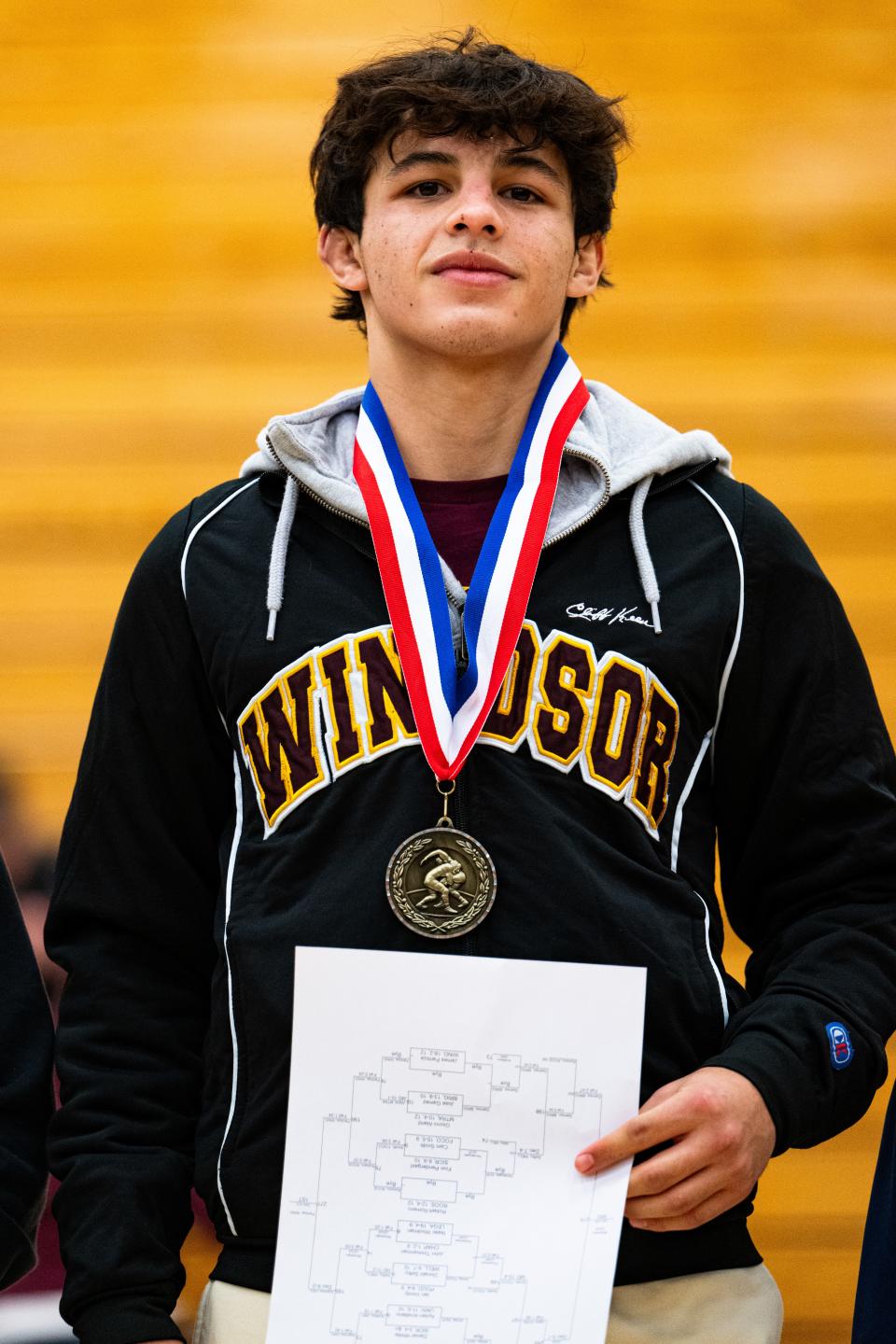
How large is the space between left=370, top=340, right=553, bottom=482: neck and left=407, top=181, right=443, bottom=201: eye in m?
0.20

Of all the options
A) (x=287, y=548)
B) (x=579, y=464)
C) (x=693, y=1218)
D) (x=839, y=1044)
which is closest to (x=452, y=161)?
(x=579, y=464)

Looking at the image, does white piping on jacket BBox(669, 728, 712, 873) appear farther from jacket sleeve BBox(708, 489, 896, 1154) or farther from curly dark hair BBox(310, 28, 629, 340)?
curly dark hair BBox(310, 28, 629, 340)

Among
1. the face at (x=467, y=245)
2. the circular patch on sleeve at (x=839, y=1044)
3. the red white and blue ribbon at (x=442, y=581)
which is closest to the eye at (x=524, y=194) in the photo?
the face at (x=467, y=245)

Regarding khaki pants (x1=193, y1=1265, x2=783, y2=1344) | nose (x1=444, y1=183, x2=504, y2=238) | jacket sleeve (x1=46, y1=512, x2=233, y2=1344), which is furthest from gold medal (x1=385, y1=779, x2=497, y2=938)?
nose (x1=444, y1=183, x2=504, y2=238)

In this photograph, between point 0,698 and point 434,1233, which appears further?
point 0,698

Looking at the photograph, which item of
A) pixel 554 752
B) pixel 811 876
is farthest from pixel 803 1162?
pixel 554 752

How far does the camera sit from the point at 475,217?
2.03 metres

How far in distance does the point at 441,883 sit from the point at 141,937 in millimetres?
434

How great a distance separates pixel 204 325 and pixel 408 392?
1443 millimetres

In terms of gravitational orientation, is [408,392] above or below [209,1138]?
above

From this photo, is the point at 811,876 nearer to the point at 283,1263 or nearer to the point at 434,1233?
the point at 434,1233

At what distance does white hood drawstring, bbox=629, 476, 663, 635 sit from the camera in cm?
200

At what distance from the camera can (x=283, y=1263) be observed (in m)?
1.77
